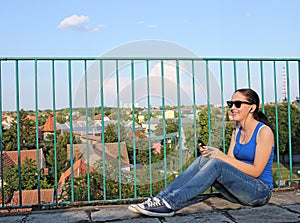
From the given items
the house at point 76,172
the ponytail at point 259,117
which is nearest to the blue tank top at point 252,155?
the ponytail at point 259,117

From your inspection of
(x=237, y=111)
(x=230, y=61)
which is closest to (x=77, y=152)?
(x=237, y=111)

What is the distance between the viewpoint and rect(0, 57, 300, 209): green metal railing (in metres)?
3.08

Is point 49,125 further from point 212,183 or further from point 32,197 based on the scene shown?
point 212,183

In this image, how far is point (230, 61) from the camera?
3.47 m

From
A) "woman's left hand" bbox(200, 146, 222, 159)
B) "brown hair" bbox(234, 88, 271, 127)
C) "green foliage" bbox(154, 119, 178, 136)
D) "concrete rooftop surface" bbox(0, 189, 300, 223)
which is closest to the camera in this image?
"concrete rooftop surface" bbox(0, 189, 300, 223)

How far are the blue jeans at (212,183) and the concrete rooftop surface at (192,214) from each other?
0.32 ft

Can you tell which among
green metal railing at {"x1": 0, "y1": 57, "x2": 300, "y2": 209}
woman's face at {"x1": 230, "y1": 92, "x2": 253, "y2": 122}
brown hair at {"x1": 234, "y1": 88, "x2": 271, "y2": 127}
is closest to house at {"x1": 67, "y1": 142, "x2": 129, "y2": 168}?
green metal railing at {"x1": 0, "y1": 57, "x2": 300, "y2": 209}

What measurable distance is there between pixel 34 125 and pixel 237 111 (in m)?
1.53

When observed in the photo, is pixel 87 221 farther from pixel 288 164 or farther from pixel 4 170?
pixel 288 164

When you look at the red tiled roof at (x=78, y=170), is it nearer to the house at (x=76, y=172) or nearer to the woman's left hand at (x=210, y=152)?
the house at (x=76, y=172)

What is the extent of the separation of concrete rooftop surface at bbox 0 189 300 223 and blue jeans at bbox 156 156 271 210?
10cm

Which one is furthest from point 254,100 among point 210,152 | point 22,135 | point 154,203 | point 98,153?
point 22,135

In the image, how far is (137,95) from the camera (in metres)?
3.34

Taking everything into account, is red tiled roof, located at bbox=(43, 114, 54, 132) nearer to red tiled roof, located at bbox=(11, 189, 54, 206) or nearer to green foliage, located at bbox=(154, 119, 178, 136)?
red tiled roof, located at bbox=(11, 189, 54, 206)
